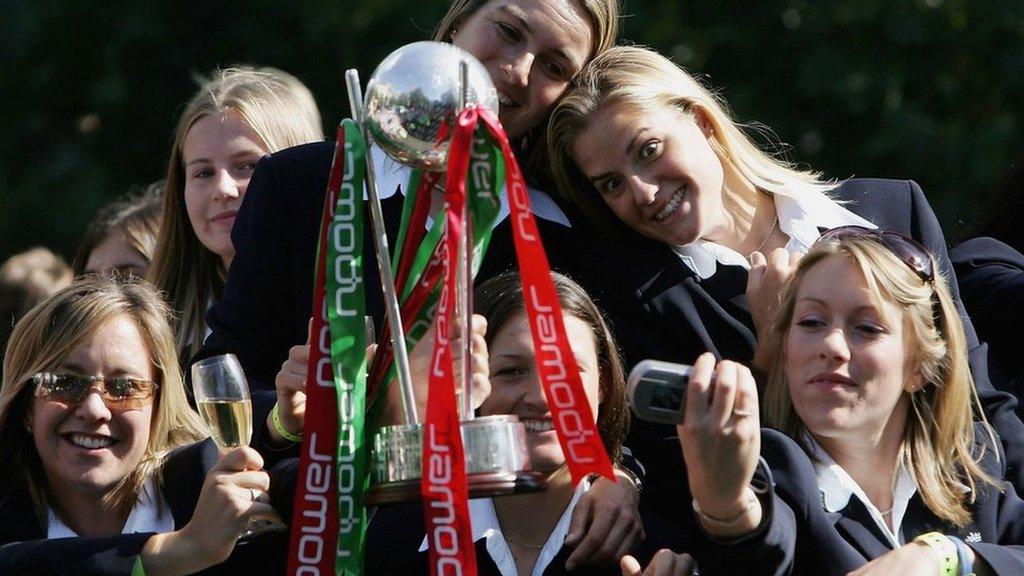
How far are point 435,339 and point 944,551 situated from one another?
0.98 metres

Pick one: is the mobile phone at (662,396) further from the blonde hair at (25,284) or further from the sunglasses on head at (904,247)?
the blonde hair at (25,284)

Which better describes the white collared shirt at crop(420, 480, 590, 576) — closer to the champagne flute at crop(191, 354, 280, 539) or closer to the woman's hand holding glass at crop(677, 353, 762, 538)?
the champagne flute at crop(191, 354, 280, 539)

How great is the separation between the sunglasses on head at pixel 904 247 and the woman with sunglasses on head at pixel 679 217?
5.6 inches

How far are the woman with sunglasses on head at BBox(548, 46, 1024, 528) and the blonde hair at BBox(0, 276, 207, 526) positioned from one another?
2.93 feet

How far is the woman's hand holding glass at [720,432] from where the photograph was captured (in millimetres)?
3010

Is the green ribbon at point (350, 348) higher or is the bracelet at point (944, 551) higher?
the green ribbon at point (350, 348)

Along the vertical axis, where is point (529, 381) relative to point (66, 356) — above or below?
below

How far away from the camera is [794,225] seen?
13.6 feet

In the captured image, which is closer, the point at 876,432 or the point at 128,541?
the point at 128,541

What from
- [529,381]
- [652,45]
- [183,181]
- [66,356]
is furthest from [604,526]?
[652,45]

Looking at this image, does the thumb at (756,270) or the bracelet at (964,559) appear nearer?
the bracelet at (964,559)

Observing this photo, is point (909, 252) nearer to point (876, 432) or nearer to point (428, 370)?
point (876, 432)

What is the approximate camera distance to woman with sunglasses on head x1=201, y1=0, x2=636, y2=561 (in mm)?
3951

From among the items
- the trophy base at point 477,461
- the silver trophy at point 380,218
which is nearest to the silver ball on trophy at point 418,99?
the silver trophy at point 380,218
